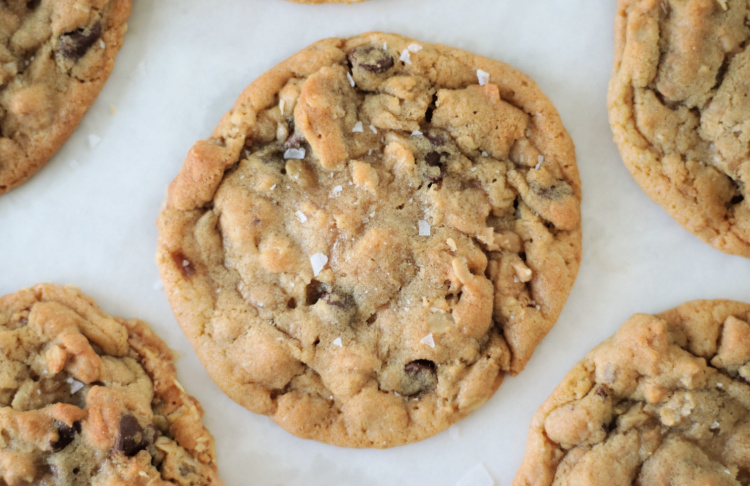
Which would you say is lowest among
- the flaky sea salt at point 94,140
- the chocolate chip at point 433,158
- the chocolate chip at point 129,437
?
the chocolate chip at point 129,437

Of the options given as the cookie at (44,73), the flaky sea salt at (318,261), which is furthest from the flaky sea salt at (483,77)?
the cookie at (44,73)

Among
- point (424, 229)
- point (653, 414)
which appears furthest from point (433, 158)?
point (653, 414)

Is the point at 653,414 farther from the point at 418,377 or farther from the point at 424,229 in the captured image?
the point at 424,229

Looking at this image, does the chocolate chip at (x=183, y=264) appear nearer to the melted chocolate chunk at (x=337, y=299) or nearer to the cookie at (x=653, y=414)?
the melted chocolate chunk at (x=337, y=299)

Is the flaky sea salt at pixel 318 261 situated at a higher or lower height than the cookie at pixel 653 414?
higher

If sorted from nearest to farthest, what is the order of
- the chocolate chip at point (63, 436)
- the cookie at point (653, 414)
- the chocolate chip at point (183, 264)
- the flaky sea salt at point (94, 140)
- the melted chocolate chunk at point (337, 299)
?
1. the chocolate chip at point (63, 436)
2. the cookie at point (653, 414)
3. the melted chocolate chunk at point (337, 299)
4. the chocolate chip at point (183, 264)
5. the flaky sea salt at point (94, 140)

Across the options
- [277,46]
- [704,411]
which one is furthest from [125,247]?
[704,411]
